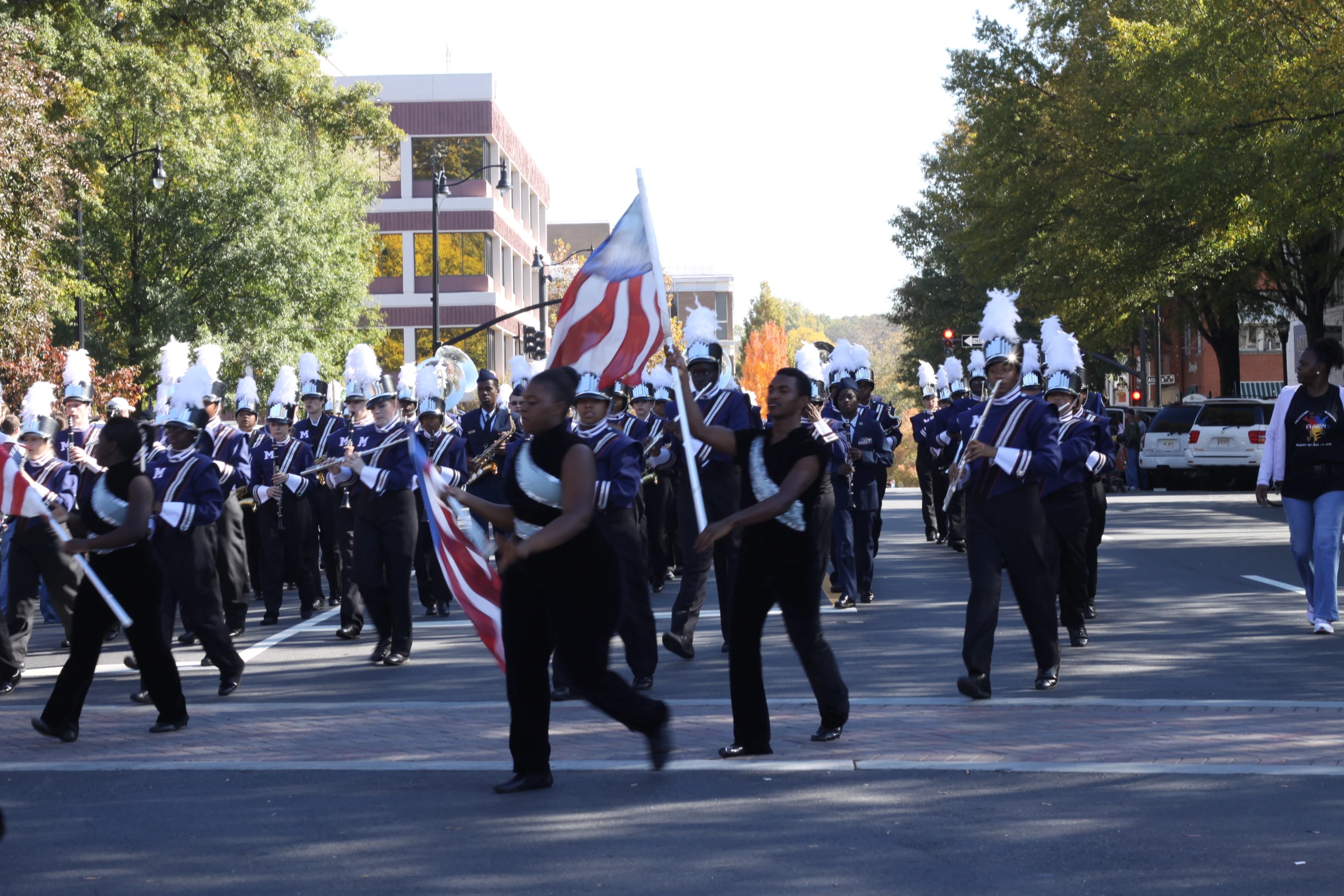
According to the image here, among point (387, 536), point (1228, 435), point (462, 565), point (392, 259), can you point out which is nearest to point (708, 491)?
point (387, 536)

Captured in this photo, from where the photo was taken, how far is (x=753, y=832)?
6113 millimetres

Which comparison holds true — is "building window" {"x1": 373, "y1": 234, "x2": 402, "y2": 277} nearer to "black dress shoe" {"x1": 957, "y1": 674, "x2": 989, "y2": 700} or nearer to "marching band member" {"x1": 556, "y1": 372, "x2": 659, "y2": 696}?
"marching band member" {"x1": 556, "y1": 372, "x2": 659, "y2": 696}

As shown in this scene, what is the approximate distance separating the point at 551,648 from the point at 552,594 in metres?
0.28

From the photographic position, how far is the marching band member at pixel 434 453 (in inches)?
528

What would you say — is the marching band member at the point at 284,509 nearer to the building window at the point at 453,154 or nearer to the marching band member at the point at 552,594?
the marching band member at the point at 552,594

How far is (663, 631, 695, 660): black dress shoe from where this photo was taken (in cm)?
1068

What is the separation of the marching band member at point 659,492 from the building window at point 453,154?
51.6 metres

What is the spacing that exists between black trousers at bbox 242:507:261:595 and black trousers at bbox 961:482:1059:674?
8.49 m

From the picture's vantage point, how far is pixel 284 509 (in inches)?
601

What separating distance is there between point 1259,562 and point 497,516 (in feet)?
40.8

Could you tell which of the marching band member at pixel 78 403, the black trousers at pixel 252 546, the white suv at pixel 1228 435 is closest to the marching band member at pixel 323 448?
the black trousers at pixel 252 546

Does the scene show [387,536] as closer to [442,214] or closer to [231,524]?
[231,524]

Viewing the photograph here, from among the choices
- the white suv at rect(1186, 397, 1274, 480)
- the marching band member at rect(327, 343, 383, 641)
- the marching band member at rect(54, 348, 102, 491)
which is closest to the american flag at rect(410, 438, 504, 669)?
the marching band member at rect(327, 343, 383, 641)

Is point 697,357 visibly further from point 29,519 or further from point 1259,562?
point 1259,562
